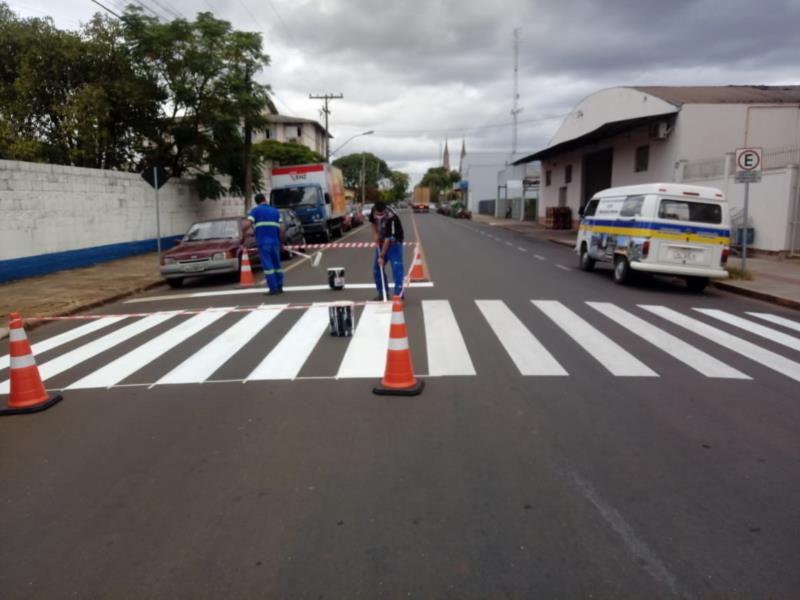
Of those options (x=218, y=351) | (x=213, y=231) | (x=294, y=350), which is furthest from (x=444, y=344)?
(x=213, y=231)

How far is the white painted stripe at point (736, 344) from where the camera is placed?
697 cm

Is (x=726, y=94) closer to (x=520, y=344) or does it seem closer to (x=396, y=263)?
(x=396, y=263)

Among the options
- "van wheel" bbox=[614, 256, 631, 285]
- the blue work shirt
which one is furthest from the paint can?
"van wheel" bbox=[614, 256, 631, 285]

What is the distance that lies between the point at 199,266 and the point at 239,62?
1246 cm

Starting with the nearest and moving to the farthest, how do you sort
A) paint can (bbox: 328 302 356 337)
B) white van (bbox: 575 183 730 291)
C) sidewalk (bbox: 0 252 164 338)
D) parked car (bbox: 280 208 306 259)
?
paint can (bbox: 328 302 356 337), sidewalk (bbox: 0 252 164 338), white van (bbox: 575 183 730 291), parked car (bbox: 280 208 306 259)

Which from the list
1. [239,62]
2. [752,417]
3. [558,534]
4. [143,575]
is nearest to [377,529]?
[558,534]

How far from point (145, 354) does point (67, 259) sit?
10990 mm

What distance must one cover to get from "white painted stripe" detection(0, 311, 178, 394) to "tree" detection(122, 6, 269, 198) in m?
14.6

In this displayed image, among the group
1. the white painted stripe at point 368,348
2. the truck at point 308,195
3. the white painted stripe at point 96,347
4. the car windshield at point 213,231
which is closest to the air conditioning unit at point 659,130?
the truck at point 308,195

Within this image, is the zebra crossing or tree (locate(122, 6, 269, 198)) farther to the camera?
tree (locate(122, 6, 269, 198))

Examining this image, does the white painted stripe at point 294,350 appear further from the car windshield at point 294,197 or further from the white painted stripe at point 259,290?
the car windshield at point 294,197

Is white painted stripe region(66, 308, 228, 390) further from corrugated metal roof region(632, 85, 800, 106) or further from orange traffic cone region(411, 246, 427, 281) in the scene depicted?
corrugated metal roof region(632, 85, 800, 106)

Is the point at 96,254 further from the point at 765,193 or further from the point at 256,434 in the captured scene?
the point at 765,193

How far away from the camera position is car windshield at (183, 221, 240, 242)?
15188 millimetres
